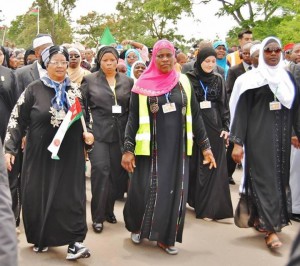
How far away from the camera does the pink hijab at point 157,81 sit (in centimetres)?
459

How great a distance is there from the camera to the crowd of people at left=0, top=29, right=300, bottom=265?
4.34 meters

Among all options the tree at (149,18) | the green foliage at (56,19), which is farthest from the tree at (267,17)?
the green foliage at (56,19)

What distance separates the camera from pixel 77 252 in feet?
14.4

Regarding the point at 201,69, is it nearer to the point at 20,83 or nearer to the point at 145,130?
the point at 145,130

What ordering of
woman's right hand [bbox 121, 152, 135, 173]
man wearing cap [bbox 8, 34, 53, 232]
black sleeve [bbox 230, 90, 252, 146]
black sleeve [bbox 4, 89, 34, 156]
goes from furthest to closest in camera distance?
man wearing cap [bbox 8, 34, 53, 232]
black sleeve [bbox 230, 90, 252, 146]
woman's right hand [bbox 121, 152, 135, 173]
black sleeve [bbox 4, 89, 34, 156]

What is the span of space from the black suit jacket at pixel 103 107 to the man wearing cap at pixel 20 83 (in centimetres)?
54

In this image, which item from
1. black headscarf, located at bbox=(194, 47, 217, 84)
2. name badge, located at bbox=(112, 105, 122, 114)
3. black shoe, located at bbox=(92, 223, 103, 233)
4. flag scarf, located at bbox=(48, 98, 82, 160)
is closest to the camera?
flag scarf, located at bbox=(48, 98, 82, 160)

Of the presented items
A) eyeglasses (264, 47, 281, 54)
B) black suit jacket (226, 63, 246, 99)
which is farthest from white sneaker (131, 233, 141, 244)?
black suit jacket (226, 63, 246, 99)

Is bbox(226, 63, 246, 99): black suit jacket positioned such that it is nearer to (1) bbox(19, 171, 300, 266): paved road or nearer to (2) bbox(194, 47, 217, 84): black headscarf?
(2) bbox(194, 47, 217, 84): black headscarf

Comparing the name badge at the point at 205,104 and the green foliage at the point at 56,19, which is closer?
the name badge at the point at 205,104

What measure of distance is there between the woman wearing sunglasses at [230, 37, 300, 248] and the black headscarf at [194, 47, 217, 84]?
79cm

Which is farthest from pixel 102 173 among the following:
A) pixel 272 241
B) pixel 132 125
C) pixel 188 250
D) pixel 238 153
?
pixel 272 241

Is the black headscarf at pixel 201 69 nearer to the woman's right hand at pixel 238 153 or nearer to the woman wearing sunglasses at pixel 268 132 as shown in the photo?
the woman wearing sunglasses at pixel 268 132

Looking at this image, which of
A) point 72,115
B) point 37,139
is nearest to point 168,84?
point 72,115
